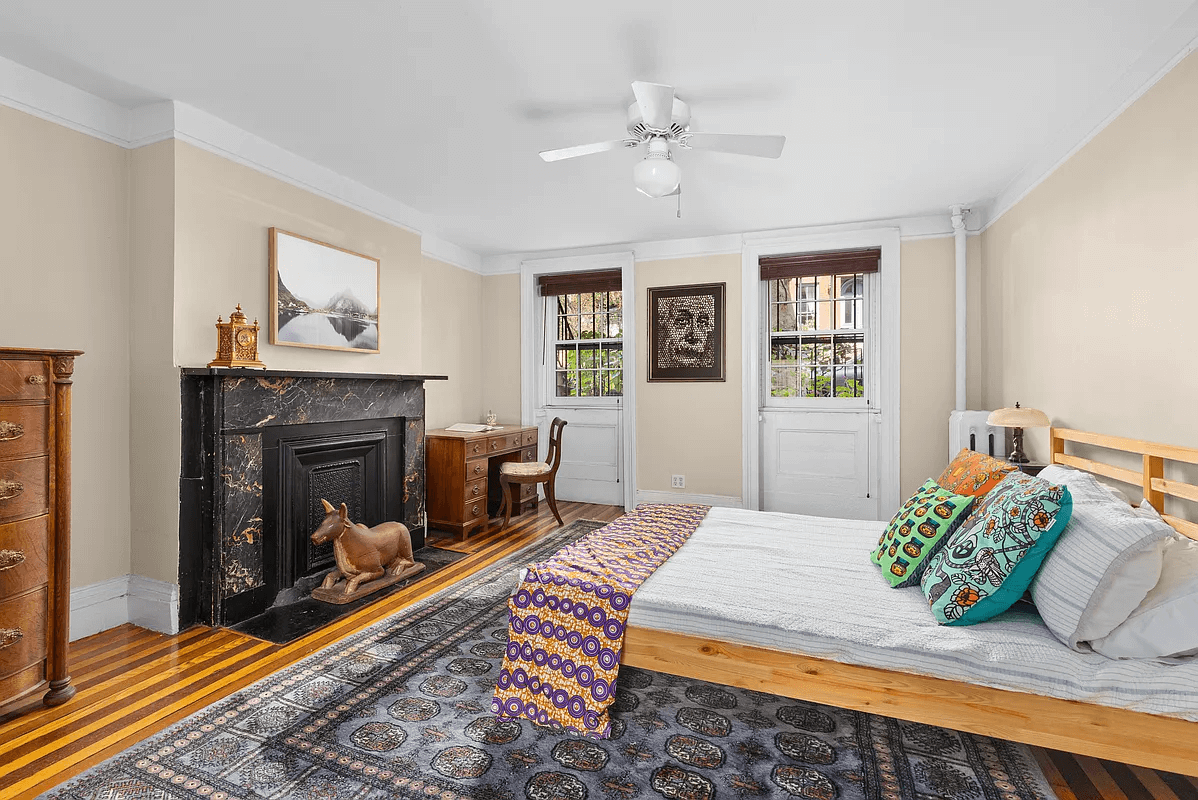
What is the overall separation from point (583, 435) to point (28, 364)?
4.35 m

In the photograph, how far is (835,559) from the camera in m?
2.47

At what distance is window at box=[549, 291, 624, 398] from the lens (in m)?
5.86

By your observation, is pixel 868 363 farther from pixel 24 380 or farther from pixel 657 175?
pixel 24 380

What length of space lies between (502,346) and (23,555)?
169 inches

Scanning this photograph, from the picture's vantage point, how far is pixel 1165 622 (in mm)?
1545

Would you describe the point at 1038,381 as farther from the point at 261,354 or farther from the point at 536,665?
the point at 261,354

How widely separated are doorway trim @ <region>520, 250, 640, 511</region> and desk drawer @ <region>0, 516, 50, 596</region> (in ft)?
13.3

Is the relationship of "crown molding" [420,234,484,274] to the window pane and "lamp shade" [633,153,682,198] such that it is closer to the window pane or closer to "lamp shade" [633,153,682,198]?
the window pane

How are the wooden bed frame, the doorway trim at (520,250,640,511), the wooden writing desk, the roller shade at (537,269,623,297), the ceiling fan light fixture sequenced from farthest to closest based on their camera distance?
the roller shade at (537,269,623,297)
the doorway trim at (520,250,640,511)
the wooden writing desk
the ceiling fan light fixture
the wooden bed frame

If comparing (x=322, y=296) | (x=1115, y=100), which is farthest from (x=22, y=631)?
(x=1115, y=100)

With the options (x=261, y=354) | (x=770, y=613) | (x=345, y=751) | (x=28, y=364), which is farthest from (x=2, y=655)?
(x=770, y=613)

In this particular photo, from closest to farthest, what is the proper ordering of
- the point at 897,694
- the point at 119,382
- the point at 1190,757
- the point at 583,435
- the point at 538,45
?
the point at 1190,757 → the point at 897,694 → the point at 538,45 → the point at 119,382 → the point at 583,435

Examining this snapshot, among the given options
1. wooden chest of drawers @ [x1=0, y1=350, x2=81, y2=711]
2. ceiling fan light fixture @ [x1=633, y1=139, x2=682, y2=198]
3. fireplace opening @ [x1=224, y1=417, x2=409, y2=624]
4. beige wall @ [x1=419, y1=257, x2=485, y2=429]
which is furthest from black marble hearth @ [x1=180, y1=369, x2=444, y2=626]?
ceiling fan light fixture @ [x1=633, y1=139, x2=682, y2=198]

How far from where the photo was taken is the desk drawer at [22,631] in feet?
6.66
